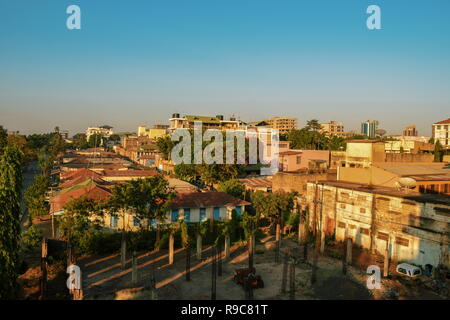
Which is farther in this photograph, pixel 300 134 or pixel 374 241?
pixel 300 134

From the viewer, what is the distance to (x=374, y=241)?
89.1 feet

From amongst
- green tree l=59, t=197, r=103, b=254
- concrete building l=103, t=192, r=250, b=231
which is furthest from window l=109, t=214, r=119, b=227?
green tree l=59, t=197, r=103, b=254

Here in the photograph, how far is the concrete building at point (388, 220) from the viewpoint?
74.7 feet

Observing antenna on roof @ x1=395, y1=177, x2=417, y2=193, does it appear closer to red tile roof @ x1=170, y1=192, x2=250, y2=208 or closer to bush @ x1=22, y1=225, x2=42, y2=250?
red tile roof @ x1=170, y1=192, x2=250, y2=208

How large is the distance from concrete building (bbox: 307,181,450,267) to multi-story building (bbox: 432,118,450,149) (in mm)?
67380

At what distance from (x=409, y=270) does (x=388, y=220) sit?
174 inches

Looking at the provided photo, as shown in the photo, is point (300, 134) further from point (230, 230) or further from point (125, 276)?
point (125, 276)

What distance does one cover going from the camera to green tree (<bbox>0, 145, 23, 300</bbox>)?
16828 mm

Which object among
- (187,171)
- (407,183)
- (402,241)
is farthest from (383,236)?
(187,171)

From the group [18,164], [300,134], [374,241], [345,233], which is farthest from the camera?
[300,134]

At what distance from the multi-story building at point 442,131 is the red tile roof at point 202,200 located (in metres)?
71.2

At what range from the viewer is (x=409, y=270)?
73.9 ft

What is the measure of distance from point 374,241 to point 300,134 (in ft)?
221
